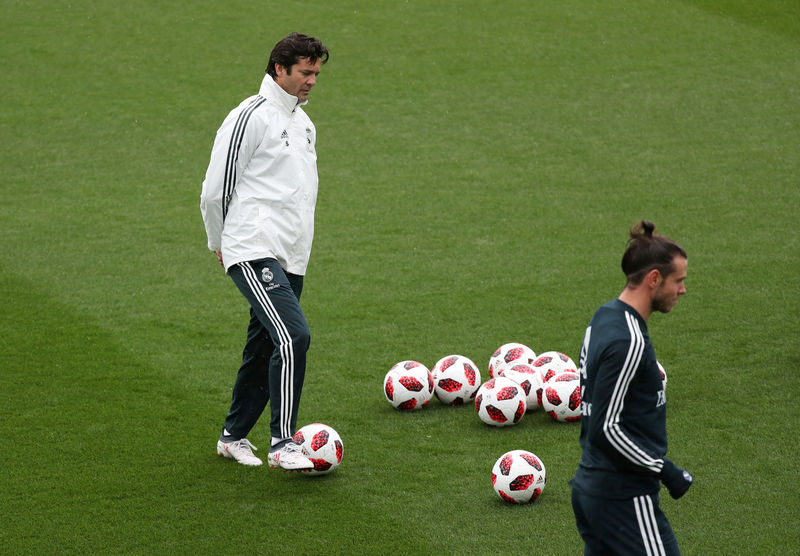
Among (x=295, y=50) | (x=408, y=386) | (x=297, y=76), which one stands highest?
(x=295, y=50)

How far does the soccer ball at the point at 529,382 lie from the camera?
7.47 metres

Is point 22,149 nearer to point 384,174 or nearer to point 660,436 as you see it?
point 384,174

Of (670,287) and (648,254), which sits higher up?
(648,254)

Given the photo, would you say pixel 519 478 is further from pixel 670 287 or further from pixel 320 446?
pixel 670 287

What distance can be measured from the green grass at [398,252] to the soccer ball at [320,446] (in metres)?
0.15

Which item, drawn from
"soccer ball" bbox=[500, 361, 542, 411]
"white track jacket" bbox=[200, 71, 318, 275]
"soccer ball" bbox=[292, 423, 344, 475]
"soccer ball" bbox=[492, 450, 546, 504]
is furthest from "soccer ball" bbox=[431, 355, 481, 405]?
"white track jacket" bbox=[200, 71, 318, 275]

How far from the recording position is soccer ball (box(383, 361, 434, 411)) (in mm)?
7520

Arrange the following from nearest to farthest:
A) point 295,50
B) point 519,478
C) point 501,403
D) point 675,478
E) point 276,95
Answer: point 675,478 < point 519,478 < point 295,50 < point 276,95 < point 501,403

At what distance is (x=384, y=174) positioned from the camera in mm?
13984

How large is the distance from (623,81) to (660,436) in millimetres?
13957

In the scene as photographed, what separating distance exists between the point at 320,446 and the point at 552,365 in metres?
2.11

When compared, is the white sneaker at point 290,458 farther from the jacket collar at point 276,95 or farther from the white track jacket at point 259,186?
the jacket collar at point 276,95

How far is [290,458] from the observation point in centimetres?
634

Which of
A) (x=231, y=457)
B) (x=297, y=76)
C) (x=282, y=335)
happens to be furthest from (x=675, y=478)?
(x=231, y=457)
